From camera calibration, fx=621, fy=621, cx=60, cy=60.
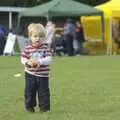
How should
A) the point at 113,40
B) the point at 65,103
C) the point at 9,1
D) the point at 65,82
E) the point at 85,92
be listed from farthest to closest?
the point at 9,1 → the point at 113,40 → the point at 65,82 → the point at 85,92 → the point at 65,103

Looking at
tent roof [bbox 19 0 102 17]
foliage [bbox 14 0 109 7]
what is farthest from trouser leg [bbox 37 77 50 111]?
foliage [bbox 14 0 109 7]

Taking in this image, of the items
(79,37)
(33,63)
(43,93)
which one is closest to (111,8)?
(79,37)

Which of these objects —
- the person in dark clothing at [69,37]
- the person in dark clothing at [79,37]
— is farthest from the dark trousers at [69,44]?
the person in dark clothing at [79,37]

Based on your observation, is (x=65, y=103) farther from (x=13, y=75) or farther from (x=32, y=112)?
(x=13, y=75)

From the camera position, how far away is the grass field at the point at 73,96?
9516 mm

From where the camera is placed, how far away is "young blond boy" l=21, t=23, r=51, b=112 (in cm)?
960

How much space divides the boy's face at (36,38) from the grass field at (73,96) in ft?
3.61

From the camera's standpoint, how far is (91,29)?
32.7 metres

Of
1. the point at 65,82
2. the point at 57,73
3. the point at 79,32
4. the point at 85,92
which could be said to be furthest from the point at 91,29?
the point at 85,92

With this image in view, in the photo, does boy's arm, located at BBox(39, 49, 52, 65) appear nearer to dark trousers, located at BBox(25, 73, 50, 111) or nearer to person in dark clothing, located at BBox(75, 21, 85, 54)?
dark trousers, located at BBox(25, 73, 50, 111)

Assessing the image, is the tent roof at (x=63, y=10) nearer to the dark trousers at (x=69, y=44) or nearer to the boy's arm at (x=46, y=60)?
the dark trousers at (x=69, y=44)

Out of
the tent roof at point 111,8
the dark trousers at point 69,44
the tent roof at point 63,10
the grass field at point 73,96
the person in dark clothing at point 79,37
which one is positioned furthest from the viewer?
the person in dark clothing at point 79,37

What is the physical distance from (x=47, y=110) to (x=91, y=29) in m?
23.0

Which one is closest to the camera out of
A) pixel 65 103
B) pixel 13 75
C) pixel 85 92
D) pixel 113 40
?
pixel 65 103
